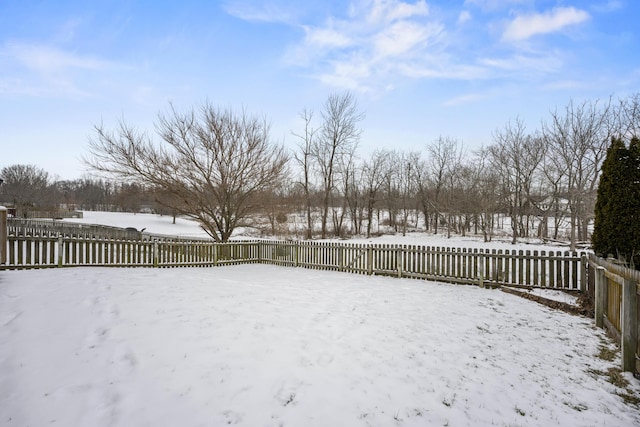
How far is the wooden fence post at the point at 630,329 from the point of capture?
3.97 meters

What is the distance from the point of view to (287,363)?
4043 millimetres

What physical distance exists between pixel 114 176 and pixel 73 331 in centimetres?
1274

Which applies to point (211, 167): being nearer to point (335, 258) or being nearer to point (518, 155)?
point (335, 258)

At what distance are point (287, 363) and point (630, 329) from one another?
4153mm

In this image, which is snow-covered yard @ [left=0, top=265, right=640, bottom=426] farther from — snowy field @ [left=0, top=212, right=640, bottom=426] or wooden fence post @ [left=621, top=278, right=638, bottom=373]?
wooden fence post @ [left=621, top=278, right=638, bottom=373]

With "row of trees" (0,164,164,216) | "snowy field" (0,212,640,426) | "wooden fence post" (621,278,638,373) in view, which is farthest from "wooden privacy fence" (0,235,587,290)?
"row of trees" (0,164,164,216)

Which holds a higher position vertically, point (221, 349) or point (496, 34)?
point (496, 34)

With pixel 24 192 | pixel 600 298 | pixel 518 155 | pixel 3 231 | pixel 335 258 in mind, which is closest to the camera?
pixel 600 298

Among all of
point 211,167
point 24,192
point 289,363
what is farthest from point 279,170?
point 24,192

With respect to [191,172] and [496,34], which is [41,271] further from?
[496,34]

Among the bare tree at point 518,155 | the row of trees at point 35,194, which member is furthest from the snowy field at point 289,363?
the row of trees at point 35,194

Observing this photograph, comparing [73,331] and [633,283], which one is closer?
[633,283]

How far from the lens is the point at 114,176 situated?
49.9 ft

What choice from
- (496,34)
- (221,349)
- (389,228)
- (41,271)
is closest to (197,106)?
(41,271)
